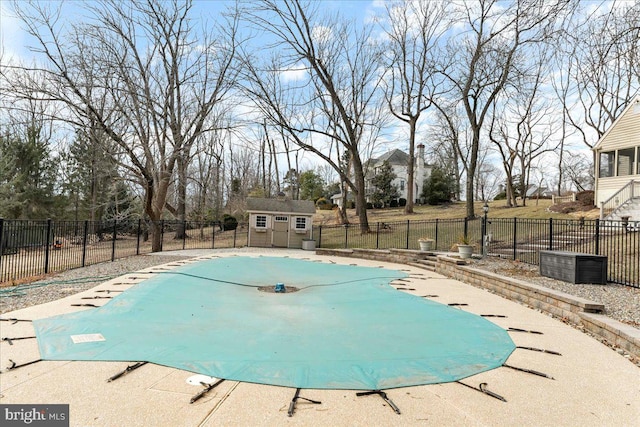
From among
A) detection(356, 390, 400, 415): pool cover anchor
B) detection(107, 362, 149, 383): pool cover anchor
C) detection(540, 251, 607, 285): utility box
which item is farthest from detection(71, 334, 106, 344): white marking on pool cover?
detection(540, 251, 607, 285): utility box

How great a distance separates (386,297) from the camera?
6.72 meters

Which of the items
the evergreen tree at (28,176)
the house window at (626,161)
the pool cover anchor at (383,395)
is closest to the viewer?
the pool cover anchor at (383,395)

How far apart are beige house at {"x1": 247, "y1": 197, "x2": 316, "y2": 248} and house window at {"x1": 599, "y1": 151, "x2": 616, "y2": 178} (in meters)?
15.0

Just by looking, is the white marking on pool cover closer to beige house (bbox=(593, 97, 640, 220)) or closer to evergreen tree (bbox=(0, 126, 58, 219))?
beige house (bbox=(593, 97, 640, 220))

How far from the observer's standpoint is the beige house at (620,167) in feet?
49.4

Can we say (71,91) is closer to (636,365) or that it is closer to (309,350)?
(309,350)

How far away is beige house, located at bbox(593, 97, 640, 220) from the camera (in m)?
15.1

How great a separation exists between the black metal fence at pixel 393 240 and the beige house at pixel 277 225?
1.36 m

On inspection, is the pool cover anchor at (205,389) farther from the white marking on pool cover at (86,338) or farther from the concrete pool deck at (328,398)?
the white marking on pool cover at (86,338)

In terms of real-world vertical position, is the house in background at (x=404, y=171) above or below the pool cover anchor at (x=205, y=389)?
above

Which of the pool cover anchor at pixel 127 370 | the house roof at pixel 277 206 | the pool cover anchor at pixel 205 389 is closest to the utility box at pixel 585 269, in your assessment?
the pool cover anchor at pixel 205 389

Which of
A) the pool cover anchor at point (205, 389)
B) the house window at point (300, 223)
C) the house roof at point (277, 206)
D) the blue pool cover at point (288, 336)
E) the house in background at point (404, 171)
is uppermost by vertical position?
the house in background at point (404, 171)

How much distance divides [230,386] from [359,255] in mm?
12538

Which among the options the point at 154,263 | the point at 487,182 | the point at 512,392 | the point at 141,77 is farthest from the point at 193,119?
the point at 487,182
